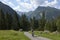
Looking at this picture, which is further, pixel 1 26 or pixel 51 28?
pixel 51 28

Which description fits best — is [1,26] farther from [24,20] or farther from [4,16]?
[24,20]

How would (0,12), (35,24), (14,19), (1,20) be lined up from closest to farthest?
(1,20) → (0,12) → (14,19) → (35,24)

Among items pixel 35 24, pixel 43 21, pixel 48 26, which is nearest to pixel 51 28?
pixel 48 26

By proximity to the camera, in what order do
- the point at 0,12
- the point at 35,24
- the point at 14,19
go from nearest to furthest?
1. the point at 0,12
2. the point at 14,19
3. the point at 35,24

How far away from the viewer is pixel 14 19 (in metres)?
140

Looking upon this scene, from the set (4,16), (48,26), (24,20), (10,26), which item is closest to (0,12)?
(4,16)

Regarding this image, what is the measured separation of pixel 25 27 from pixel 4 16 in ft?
68.5

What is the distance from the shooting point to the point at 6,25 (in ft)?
397

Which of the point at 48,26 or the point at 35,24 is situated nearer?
the point at 48,26

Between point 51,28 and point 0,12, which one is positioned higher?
point 0,12

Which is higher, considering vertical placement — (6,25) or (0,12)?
(0,12)

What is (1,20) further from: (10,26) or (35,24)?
(35,24)

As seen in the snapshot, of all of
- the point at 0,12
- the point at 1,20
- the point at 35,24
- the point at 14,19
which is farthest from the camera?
the point at 35,24

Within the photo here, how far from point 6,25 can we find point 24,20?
23.7 metres
